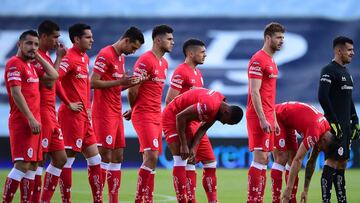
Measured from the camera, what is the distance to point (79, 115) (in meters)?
10.0

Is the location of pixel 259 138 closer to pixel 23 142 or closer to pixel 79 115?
pixel 79 115

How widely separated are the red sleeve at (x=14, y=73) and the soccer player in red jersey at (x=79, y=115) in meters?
1.34

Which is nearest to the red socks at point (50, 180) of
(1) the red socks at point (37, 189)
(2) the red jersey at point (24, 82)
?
(1) the red socks at point (37, 189)

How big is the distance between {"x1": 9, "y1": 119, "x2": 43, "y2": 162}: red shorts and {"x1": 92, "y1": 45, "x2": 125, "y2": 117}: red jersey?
72.0 inches

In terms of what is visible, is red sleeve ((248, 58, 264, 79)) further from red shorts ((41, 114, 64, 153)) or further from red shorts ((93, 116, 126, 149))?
red shorts ((41, 114, 64, 153))

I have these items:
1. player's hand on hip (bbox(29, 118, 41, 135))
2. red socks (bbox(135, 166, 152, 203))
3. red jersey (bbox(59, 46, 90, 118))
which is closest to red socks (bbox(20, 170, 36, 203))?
player's hand on hip (bbox(29, 118, 41, 135))

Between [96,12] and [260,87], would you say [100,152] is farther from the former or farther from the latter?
[96,12]

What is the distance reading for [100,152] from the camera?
10.5m

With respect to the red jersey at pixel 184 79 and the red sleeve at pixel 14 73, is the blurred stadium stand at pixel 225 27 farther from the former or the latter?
the red sleeve at pixel 14 73

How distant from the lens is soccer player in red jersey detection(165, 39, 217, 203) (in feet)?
34.1

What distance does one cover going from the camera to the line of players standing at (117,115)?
8.85m

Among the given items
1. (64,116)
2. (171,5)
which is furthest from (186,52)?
(171,5)

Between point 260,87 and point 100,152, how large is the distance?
209cm

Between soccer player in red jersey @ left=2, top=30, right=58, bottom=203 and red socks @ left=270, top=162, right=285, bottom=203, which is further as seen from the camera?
red socks @ left=270, top=162, right=285, bottom=203
